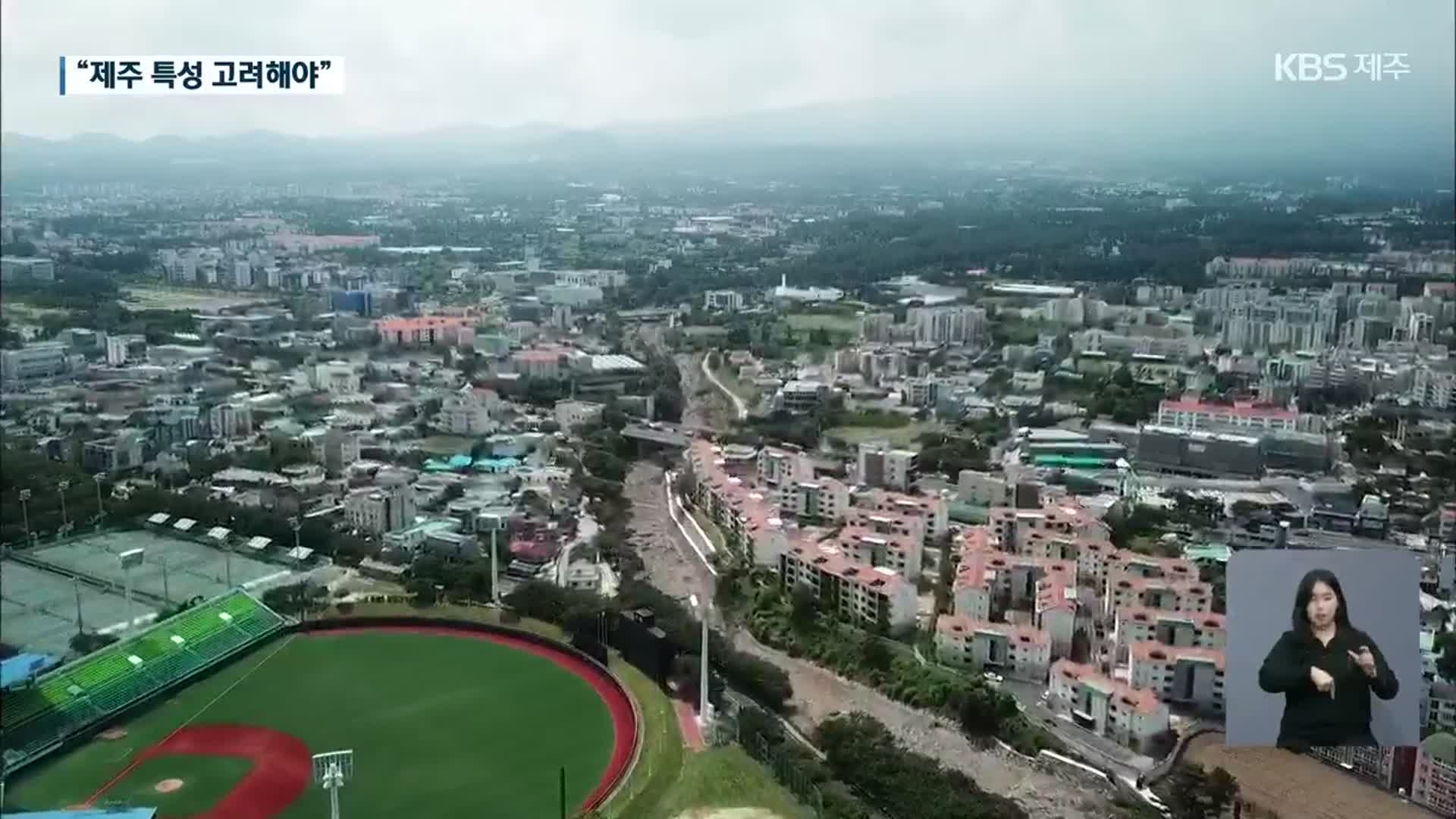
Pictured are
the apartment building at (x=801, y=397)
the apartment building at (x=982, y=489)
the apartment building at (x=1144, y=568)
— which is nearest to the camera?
the apartment building at (x=1144, y=568)

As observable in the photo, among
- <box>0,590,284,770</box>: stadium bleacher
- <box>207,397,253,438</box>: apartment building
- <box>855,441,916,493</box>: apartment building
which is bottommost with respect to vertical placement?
<box>0,590,284,770</box>: stadium bleacher

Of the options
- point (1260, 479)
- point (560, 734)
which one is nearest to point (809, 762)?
point (560, 734)

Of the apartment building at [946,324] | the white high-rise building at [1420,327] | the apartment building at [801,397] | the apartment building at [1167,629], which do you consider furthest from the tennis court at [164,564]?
the white high-rise building at [1420,327]

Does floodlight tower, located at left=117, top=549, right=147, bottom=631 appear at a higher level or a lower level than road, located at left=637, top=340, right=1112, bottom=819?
higher

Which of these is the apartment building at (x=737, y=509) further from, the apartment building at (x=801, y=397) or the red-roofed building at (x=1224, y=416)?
the red-roofed building at (x=1224, y=416)

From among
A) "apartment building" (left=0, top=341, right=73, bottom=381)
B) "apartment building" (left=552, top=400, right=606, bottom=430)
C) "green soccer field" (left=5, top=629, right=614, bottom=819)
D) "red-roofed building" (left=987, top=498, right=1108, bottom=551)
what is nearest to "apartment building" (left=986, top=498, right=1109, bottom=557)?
"red-roofed building" (left=987, top=498, right=1108, bottom=551)

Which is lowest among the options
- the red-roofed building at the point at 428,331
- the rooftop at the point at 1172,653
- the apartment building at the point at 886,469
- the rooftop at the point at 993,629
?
the rooftop at the point at 993,629

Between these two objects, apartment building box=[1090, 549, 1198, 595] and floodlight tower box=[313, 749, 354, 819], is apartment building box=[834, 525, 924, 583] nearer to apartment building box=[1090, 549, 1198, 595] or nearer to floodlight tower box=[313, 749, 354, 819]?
apartment building box=[1090, 549, 1198, 595]
